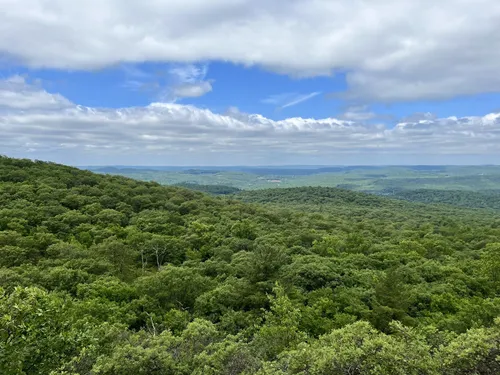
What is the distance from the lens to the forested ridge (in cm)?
1388

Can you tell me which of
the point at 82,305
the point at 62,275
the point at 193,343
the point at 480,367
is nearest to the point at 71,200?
the point at 62,275

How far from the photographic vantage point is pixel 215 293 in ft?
115

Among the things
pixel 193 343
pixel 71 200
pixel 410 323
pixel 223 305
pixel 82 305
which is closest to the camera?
pixel 193 343

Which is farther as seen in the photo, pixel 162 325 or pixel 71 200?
pixel 71 200

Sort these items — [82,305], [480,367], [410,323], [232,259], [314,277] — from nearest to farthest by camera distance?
[480,367], [82,305], [410,323], [314,277], [232,259]

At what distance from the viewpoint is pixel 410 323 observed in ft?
102

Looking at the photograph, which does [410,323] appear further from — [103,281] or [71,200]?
[71,200]

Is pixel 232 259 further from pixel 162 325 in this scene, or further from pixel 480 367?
pixel 480 367

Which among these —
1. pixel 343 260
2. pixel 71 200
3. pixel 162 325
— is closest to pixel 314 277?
pixel 343 260

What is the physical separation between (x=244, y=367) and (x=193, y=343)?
3774 millimetres

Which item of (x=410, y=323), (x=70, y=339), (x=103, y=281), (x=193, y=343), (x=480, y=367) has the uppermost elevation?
(x=70, y=339)

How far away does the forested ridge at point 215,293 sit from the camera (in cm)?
1388

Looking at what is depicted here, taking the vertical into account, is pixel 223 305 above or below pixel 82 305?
below

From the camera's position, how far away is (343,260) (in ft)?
165
